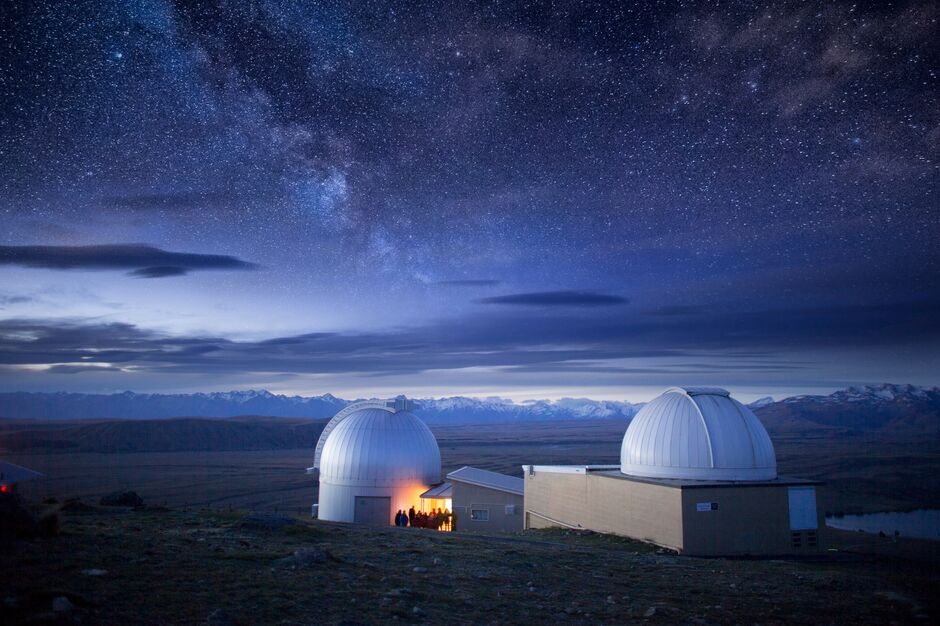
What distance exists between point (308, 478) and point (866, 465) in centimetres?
7113

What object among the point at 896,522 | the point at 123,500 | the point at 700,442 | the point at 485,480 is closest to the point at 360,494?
the point at 485,480

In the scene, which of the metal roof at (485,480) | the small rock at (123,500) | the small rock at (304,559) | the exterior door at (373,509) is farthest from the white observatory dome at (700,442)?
the small rock at (123,500)

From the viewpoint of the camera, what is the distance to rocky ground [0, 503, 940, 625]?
739 centimetres

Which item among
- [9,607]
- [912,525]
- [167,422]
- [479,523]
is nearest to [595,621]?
[9,607]

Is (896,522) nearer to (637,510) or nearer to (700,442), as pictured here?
(700,442)

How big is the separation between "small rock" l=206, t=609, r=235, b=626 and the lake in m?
41.9

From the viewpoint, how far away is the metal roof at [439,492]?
99.7 ft

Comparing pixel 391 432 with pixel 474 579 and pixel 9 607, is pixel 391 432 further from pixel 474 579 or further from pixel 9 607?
pixel 9 607

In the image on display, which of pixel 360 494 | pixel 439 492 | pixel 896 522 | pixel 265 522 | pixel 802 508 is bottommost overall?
pixel 896 522

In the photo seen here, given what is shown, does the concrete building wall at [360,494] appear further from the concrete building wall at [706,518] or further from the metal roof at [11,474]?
the metal roof at [11,474]

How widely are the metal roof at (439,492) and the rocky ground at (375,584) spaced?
51.1ft

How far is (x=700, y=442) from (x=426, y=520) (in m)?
13.9

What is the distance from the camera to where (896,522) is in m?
43.5

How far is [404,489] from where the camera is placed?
3131 centimetres
